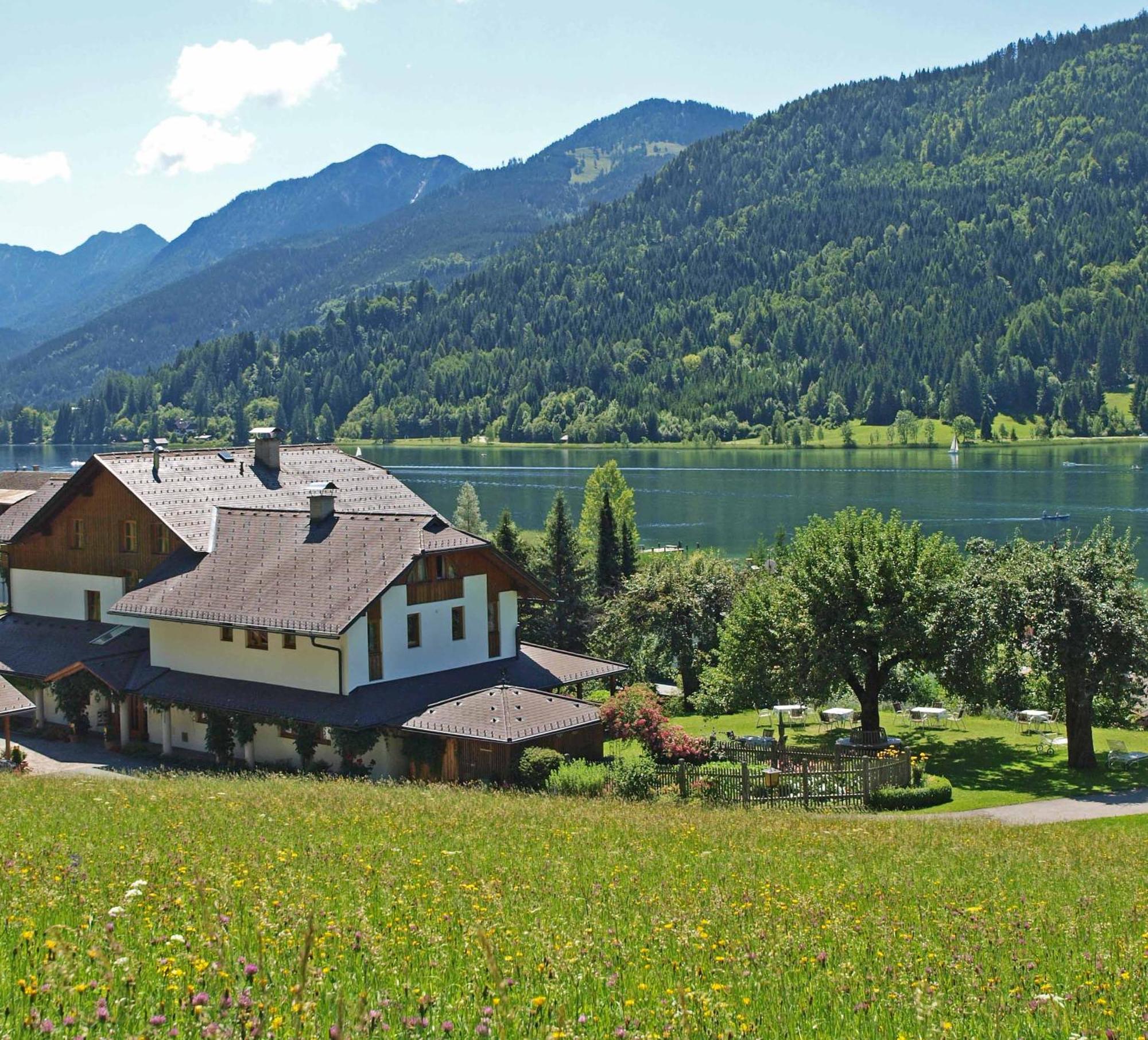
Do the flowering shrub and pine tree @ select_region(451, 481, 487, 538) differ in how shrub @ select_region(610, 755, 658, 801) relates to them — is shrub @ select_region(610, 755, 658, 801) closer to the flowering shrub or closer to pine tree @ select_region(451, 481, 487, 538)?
the flowering shrub

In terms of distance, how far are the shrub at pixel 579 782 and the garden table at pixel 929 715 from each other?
18.4 metres

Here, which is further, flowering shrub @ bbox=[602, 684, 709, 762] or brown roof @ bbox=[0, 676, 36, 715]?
brown roof @ bbox=[0, 676, 36, 715]

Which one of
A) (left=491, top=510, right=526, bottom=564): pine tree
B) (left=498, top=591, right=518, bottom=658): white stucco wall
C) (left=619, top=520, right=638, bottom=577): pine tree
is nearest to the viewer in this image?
(left=498, top=591, right=518, bottom=658): white stucco wall

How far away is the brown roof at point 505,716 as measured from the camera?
116 ft

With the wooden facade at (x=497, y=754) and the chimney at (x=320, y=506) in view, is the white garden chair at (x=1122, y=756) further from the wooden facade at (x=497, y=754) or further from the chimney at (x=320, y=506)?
the chimney at (x=320, y=506)

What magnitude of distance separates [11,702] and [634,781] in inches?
740

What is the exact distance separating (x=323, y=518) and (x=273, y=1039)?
35.7 metres

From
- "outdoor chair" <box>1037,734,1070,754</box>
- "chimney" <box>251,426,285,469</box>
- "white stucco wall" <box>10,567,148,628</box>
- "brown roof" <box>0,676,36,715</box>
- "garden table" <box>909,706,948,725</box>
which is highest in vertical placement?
"chimney" <box>251,426,285,469</box>

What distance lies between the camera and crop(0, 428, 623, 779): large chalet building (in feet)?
123

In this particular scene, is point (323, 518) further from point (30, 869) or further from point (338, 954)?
point (338, 954)

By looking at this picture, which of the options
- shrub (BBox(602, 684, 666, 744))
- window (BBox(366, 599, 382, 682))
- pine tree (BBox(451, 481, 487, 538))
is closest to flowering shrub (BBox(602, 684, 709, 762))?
shrub (BBox(602, 684, 666, 744))

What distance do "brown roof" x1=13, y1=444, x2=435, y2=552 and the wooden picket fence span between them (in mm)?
15193

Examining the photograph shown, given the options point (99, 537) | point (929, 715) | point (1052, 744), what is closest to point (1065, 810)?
point (1052, 744)

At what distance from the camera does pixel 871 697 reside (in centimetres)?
4194
